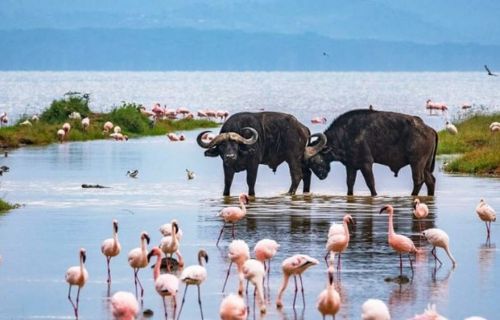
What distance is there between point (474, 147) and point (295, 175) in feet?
41.6

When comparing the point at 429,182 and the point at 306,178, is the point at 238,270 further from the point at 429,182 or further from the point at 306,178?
the point at 306,178

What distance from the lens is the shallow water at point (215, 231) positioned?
18.5 metres

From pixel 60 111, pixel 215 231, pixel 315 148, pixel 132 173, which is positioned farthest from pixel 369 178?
pixel 60 111

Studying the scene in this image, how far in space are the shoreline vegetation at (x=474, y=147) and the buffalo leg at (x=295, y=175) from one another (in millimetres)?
5850

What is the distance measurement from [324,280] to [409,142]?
1132 centimetres

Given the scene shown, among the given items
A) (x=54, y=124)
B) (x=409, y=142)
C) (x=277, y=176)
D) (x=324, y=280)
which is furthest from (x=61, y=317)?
(x=54, y=124)

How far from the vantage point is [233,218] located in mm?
23234

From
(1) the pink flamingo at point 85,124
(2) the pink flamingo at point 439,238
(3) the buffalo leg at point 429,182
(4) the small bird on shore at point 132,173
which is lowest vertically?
(2) the pink flamingo at point 439,238

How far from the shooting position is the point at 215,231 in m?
24.7

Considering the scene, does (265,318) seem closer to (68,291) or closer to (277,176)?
(68,291)

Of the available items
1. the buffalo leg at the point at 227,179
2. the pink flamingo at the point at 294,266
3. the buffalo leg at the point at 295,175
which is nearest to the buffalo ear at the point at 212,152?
the buffalo leg at the point at 227,179

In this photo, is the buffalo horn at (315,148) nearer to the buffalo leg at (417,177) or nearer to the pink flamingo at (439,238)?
the buffalo leg at (417,177)

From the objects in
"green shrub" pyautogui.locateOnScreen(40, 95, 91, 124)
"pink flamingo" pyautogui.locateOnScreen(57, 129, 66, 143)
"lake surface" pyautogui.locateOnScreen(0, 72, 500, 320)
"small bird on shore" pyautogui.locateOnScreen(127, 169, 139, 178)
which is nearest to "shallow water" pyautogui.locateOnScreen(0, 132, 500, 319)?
"lake surface" pyautogui.locateOnScreen(0, 72, 500, 320)

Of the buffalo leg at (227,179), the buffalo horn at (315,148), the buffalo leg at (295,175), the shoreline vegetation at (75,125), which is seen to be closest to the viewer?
the buffalo leg at (227,179)
